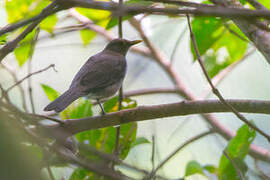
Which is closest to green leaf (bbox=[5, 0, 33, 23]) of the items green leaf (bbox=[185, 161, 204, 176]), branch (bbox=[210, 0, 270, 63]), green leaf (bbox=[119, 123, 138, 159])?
green leaf (bbox=[119, 123, 138, 159])

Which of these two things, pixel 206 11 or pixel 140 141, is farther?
pixel 140 141

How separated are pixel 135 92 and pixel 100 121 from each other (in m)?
2.39

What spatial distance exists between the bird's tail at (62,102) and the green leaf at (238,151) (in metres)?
1.39

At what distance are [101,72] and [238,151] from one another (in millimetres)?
2025

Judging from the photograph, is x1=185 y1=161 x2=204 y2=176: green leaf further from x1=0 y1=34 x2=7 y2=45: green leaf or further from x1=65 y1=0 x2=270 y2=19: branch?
x1=65 y1=0 x2=270 y2=19: branch

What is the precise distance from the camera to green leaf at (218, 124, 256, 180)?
280cm

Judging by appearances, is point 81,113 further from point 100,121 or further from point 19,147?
point 19,147

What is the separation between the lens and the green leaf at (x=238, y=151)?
2799mm

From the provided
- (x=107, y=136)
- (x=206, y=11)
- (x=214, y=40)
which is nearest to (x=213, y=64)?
(x=214, y=40)

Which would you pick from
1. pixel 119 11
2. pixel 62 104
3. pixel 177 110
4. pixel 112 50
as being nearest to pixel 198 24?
pixel 177 110

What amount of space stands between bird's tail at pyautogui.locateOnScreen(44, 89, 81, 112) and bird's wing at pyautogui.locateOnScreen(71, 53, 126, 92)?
320 mm

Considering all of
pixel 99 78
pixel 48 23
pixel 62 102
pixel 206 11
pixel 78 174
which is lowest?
pixel 99 78

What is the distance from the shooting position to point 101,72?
172 inches

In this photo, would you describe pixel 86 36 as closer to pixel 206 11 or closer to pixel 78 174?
pixel 78 174
